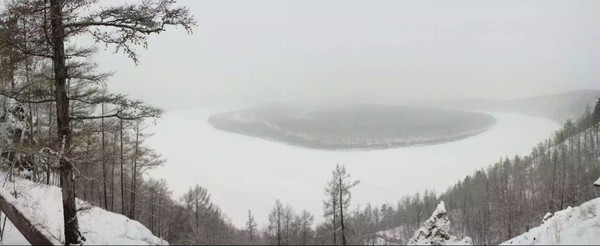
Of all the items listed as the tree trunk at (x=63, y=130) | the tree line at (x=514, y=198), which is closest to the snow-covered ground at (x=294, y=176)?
the tree line at (x=514, y=198)

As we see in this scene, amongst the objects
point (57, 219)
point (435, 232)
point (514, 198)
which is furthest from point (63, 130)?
point (514, 198)

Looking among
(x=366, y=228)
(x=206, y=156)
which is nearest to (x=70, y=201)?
(x=366, y=228)

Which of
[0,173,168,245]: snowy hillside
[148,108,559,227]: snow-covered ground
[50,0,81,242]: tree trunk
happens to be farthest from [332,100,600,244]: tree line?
[50,0,81,242]: tree trunk

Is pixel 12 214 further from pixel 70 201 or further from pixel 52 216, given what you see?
pixel 52 216

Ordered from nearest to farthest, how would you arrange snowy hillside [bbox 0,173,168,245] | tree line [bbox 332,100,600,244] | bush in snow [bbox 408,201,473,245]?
snowy hillside [bbox 0,173,168,245] → bush in snow [bbox 408,201,473,245] → tree line [bbox 332,100,600,244]

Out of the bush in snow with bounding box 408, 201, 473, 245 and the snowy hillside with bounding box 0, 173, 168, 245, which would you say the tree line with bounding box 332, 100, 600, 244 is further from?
the snowy hillside with bounding box 0, 173, 168, 245

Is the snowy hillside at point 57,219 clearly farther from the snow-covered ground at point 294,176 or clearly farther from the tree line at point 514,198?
the snow-covered ground at point 294,176
